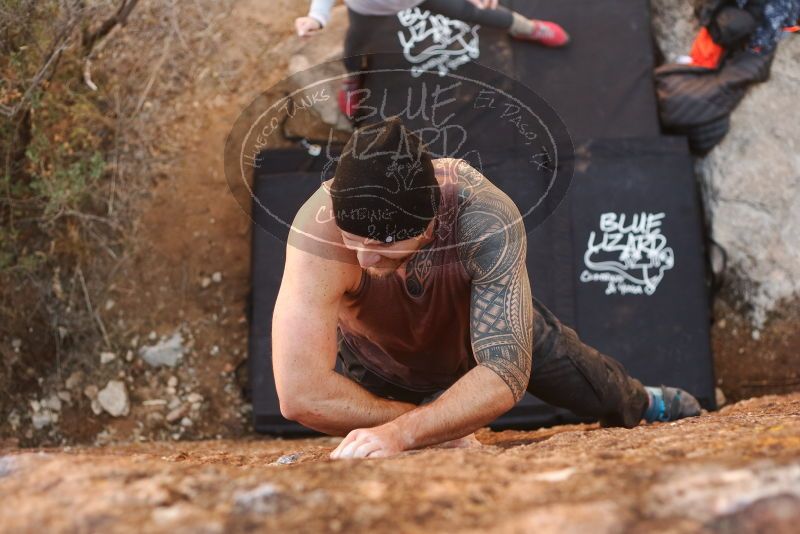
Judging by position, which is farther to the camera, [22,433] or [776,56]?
[776,56]

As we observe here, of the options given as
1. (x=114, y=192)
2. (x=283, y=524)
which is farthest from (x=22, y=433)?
(x=283, y=524)

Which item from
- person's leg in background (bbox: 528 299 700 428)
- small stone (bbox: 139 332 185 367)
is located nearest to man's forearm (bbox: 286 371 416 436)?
person's leg in background (bbox: 528 299 700 428)

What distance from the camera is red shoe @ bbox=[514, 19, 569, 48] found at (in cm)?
423

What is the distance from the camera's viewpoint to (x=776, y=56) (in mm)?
4402

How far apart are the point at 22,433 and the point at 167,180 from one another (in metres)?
1.42

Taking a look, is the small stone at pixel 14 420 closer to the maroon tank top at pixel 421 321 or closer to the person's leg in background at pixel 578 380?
the maroon tank top at pixel 421 321

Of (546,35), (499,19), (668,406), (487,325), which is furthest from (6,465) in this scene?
Result: (546,35)

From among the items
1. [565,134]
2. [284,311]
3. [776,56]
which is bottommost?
[284,311]

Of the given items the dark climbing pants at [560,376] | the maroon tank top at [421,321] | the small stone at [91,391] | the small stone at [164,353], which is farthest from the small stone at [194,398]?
the maroon tank top at [421,321]

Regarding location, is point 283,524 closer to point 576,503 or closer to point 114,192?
point 576,503

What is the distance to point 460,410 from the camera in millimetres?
2078

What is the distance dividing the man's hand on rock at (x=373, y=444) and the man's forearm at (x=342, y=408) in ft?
0.70

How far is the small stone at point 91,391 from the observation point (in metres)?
4.05

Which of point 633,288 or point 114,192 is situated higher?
point 114,192
